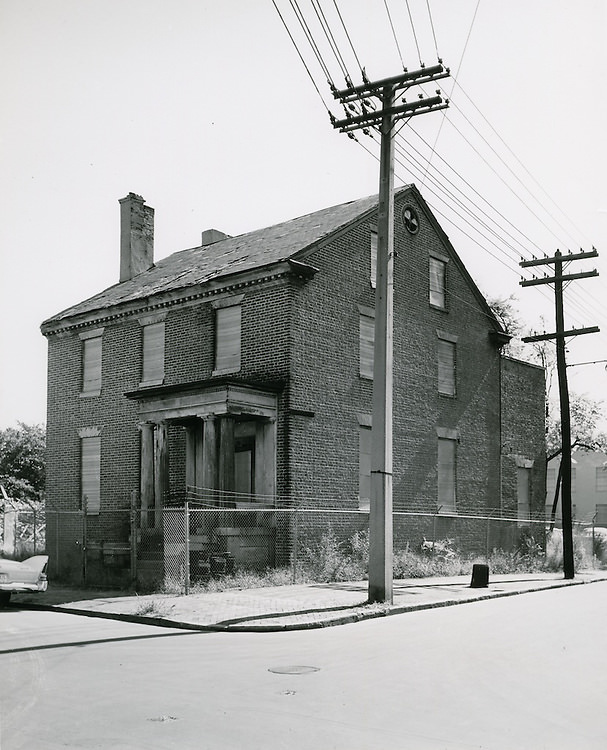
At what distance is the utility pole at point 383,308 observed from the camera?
16328mm

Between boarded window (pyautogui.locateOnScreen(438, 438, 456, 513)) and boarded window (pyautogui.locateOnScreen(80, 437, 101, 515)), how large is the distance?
1010 centimetres

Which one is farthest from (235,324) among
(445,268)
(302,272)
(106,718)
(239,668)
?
(106,718)

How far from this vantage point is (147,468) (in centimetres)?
2348

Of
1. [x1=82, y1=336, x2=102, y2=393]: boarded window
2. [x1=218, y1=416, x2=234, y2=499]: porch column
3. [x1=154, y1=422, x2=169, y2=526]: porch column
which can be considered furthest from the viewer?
[x1=82, y1=336, x2=102, y2=393]: boarded window

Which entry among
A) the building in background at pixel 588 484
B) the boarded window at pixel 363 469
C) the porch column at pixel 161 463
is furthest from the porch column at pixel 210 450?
the building in background at pixel 588 484

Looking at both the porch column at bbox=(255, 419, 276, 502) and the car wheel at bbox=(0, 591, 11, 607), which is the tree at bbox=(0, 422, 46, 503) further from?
the car wheel at bbox=(0, 591, 11, 607)

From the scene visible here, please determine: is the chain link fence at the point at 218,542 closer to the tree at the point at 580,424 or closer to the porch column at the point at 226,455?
the porch column at the point at 226,455

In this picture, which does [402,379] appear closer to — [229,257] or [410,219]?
[410,219]

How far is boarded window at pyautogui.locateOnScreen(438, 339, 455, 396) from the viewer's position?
92.9ft

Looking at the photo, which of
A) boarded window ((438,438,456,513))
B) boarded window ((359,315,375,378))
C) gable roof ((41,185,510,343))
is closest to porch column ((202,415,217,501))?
gable roof ((41,185,510,343))

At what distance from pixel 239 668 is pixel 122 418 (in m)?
17.5

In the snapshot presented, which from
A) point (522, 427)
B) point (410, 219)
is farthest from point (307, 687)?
point (522, 427)

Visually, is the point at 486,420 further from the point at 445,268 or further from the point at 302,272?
the point at 302,272

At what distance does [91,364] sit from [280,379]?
8.00 metres
